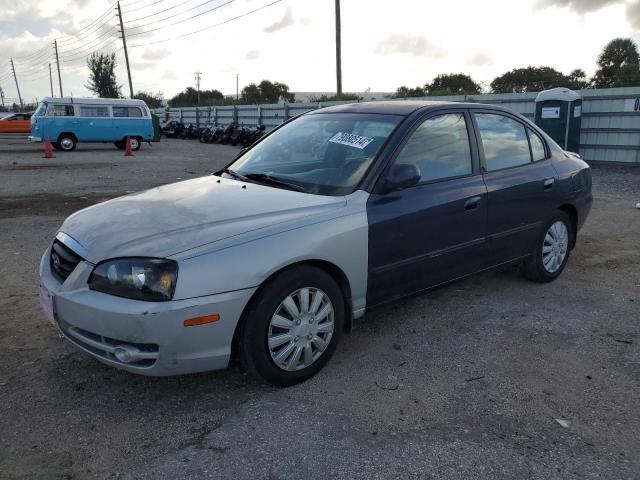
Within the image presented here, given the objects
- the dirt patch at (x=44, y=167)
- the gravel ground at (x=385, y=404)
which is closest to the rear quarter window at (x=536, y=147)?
the gravel ground at (x=385, y=404)

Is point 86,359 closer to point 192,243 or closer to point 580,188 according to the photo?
point 192,243

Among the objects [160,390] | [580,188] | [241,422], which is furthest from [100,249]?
[580,188]

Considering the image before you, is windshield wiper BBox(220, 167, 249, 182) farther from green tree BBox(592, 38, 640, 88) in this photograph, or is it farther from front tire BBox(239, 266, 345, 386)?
green tree BBox(592, 38, 640, 88)

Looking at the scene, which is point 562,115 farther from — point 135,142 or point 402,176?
point 135,142

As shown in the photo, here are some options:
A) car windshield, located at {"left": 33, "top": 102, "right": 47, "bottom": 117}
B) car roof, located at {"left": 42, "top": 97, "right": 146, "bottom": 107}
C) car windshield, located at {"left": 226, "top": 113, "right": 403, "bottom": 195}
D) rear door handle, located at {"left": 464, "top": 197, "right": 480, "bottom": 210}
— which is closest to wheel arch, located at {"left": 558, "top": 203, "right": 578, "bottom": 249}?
rear door handle, located at {"left": 464, "top": 197, "right": 480, "bottom": 210}

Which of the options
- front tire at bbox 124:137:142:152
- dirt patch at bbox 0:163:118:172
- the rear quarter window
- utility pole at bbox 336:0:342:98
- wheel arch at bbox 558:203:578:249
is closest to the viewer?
the rear quarter window

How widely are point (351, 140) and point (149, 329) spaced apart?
1.92 metres

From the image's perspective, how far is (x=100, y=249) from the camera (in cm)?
282

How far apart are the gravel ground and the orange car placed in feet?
104

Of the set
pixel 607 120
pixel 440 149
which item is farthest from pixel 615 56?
pixel 440 149

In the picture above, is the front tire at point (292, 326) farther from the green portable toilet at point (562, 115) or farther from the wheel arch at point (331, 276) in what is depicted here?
the green portable toilet at point (562, 115)

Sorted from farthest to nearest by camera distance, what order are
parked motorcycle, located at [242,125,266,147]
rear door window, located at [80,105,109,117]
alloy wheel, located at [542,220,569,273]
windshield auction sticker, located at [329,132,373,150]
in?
1. parked motorcycle, located at [242,125,266,147]
2. rear door window, located at [80,105,109,117]
3. alloy wheel, located at [542,220,569,273]
4. windshield auction sticker, located at [329,132,373,150]

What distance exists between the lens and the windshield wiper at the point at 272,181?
3.48 meters

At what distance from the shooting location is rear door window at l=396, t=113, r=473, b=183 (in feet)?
12.0
